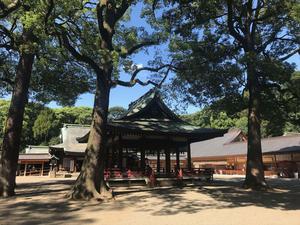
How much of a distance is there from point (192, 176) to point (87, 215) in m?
12.8

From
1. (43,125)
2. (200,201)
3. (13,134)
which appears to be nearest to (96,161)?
(13,134)

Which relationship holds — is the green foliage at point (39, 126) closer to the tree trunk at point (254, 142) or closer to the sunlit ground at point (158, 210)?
the tree trunk at point (254, 142)

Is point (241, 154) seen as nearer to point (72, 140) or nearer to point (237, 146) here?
point (237, 146)

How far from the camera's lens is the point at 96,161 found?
Answer: 1500cm

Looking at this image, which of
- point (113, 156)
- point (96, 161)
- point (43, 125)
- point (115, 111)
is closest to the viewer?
point (96, 161)

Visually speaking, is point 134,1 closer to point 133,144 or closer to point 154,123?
point 154,123

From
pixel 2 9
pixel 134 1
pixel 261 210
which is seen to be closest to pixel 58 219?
pixel 261 210

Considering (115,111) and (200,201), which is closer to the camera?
(200,201)

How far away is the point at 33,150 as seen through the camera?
177ft

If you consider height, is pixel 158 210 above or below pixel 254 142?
below

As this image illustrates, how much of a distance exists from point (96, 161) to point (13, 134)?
4627mm

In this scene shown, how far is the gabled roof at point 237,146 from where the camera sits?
37.6 m

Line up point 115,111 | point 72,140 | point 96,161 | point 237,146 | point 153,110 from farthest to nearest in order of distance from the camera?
point 115,111 < point 237,146 < point 72,140 < point 153,110 < point 96,161

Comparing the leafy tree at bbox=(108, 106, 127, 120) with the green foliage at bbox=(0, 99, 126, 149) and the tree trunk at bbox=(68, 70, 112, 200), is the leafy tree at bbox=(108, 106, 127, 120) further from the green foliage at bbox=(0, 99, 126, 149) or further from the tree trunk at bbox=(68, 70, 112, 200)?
the tree trunk at bbox=(68, 70, 112, 200)
